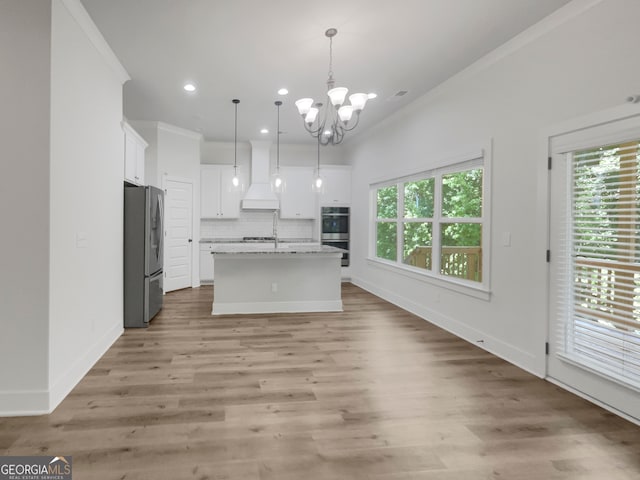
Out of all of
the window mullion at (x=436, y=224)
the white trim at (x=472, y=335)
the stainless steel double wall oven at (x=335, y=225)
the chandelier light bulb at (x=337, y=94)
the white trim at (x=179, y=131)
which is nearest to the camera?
the chandelier light bulb at (x=337, y=94)

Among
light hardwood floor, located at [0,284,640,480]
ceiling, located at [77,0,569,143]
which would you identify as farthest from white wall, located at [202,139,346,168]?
light hardwood floor, located at [0,284,640,480]

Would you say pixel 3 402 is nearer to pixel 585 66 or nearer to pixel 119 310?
pixel 119 310

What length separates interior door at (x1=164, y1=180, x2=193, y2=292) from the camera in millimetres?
6832

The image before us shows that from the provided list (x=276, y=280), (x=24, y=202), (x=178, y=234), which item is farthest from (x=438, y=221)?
(x=178, y=234)

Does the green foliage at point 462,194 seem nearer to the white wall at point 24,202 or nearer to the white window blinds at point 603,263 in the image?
the white window blinds at point 603,263

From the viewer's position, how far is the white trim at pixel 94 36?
2885 millimetres

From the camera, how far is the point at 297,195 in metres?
8.08

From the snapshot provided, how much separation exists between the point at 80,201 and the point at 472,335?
3.90 metres

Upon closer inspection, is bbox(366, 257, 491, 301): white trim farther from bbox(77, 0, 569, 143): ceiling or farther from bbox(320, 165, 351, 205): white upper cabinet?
bbox(77, 0, 569, 143): ceiling

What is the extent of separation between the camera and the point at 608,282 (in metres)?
2.67

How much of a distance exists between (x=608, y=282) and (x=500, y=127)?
1749mm

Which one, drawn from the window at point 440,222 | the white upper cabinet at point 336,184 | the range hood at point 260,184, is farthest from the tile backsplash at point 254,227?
the window at point 440,222

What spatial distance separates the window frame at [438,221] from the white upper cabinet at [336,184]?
1063mm

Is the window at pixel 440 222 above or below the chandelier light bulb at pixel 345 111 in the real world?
below
